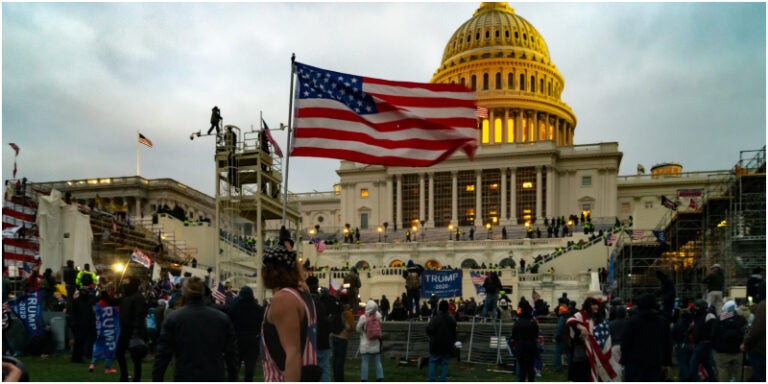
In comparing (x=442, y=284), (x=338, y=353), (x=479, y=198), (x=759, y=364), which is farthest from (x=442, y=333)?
(x=479, y=198)

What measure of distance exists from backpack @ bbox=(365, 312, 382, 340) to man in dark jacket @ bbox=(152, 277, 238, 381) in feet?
25.0

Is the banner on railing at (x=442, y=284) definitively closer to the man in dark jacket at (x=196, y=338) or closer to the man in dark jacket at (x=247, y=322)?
the man in dark jacket at (x=247, y=322)

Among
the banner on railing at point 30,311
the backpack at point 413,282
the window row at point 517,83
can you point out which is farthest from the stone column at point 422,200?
the banner on railing at point 30,311

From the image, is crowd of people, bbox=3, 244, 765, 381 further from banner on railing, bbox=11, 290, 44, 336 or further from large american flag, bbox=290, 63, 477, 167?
large american flag, bbox=290, 63, 477, 167

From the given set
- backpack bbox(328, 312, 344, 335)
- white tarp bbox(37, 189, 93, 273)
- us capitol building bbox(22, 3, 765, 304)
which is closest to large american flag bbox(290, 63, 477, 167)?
backpack bbox(328, 312, 344, 335)

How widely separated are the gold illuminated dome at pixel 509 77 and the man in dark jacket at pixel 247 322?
284 ft

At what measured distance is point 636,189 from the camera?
92250mm

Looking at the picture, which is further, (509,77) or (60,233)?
(509,77)

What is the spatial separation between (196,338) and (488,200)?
257 feet

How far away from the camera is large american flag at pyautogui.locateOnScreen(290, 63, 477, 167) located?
520 inches

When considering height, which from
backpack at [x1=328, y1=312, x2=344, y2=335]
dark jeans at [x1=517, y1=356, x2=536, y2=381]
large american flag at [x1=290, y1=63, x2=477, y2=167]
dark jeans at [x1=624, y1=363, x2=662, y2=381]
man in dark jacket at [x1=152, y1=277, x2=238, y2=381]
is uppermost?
large american flag at [x1=290, y1=63, x2=477, y2=167]

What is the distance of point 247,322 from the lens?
40.9 feet

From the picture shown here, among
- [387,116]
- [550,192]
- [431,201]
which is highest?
[550,192]

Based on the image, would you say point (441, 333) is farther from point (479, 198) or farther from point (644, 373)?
point (479, 198)
